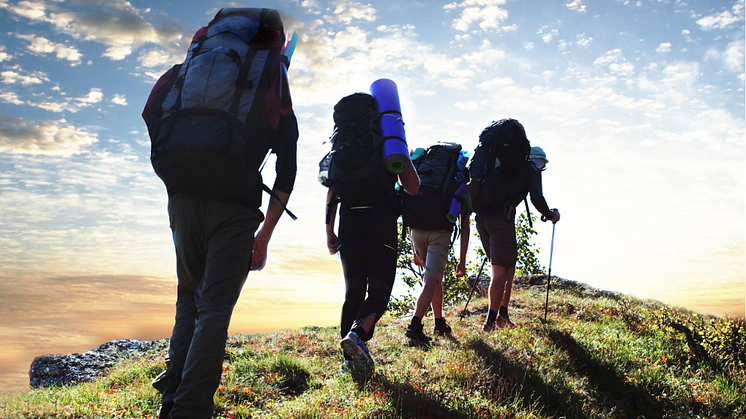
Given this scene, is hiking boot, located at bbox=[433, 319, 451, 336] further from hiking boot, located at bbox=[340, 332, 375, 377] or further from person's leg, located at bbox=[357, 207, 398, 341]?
hiking boot, located at bbox=[340, 332, 375, 377]

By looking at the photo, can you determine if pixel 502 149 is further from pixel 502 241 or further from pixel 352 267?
pixel 352 267

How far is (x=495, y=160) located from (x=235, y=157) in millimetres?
4518

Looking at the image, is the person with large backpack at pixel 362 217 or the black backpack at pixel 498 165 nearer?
the person with large backpack at pixel 362 217

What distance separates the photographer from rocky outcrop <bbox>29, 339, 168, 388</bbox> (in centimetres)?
870

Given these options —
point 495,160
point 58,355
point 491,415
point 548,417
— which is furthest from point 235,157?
point 58,355

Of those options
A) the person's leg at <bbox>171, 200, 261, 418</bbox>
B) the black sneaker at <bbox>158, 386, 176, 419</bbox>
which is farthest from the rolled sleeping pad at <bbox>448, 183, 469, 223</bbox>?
the black sneaker at <bbox>158, 386, 176, 419</bbox>

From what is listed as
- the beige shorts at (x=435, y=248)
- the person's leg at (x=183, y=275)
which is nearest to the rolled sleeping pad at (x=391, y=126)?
the person's leg at (x=183, y=275)

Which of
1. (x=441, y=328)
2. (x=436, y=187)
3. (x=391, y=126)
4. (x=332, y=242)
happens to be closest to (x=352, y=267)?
(x=332, y=242)

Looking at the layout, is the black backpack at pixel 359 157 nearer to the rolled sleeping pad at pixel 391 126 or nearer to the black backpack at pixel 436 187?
the rolled sleeping pad at pixel 391 126

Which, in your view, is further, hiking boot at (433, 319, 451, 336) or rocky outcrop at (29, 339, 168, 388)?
rocky outcrop at (29, 339, 168, 388)

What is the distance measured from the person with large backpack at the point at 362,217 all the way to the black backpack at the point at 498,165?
2398 millimetres

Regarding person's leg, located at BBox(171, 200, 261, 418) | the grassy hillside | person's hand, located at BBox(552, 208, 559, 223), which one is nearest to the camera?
person's leg, located at BBox(171, 200, 261, 418)

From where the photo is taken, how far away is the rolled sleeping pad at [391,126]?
12.8 feet

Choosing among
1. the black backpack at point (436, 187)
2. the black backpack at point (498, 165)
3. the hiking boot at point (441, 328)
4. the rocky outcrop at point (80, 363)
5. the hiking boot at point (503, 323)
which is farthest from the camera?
the rocky outcrop at point (80, 363)
